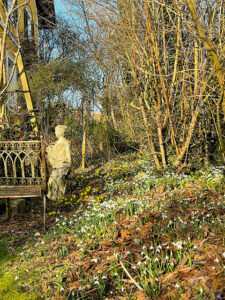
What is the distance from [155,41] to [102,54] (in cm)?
301

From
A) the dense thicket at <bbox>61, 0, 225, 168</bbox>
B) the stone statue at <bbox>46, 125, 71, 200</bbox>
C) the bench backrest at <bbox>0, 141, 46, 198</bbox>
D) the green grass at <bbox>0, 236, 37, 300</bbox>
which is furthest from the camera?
the stone statue at <bbox>46, 125, 71, 200</bbox>

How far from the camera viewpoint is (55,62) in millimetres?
11203

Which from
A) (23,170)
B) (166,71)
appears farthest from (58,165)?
(166,71)

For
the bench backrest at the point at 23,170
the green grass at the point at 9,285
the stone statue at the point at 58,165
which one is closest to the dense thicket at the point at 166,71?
the stone statue at the point at 58,165

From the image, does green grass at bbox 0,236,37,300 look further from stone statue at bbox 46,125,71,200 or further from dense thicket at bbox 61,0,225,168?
dense thicket at bbox 61,0,225,168

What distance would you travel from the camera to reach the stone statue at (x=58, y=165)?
20.7 feet

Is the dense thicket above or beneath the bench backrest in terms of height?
above

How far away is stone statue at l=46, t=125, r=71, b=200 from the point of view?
20.7 ft

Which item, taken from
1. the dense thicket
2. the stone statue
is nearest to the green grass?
the stone statue

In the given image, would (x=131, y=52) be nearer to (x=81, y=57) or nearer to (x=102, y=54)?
(x=102, y=54)

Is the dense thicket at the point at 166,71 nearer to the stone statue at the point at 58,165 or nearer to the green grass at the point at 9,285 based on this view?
the stone statue at the point at 58,165

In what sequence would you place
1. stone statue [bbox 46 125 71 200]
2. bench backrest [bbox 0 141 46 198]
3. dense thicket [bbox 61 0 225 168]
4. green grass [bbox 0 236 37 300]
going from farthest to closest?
stone statue [bbox 46 125 71 200] → dense thicket [bbox 61 0 225 168] → bench backrest [bbox 0 141 46 198] → green grass [bbox 0 236 37 300]

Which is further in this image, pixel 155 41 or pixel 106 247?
pixel 155 41

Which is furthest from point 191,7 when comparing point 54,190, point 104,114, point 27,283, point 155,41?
point 104,114
